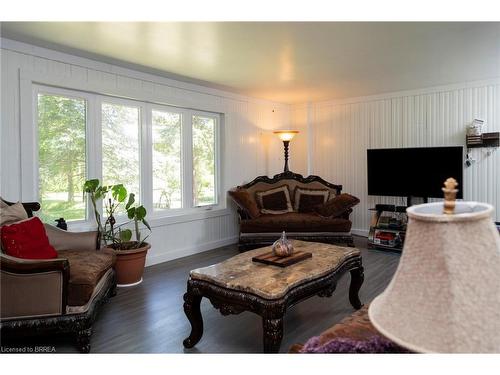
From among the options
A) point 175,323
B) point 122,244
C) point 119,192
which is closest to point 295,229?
point 122,244

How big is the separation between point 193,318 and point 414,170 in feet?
12.7

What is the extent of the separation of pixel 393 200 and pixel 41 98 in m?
5.01

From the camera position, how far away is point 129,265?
366 centimetres

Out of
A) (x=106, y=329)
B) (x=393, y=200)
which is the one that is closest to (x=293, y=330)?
(x=106, y=329)

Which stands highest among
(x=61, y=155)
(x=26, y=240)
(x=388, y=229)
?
(x=61, y=155)

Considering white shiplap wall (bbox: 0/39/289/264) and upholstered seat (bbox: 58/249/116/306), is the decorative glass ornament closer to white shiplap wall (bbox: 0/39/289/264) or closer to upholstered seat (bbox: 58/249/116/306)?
upholstered seat (bbox: 58/249/116/306)

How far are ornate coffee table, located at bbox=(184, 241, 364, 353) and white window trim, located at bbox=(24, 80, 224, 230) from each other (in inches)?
80.6

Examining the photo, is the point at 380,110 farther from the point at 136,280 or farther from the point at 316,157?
the point at 136,280

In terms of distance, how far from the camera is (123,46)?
3.39m

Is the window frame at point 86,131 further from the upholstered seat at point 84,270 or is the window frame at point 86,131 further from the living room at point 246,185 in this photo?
the upholstered seat at point 84,270

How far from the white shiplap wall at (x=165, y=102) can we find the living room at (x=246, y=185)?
2cm

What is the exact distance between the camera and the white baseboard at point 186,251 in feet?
14.9

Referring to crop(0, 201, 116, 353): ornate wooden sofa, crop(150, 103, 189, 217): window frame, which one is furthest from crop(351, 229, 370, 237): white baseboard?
crop(0, 201, 116, 353): ornate wooden sofa

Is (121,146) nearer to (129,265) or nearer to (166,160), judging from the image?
(166,160)
